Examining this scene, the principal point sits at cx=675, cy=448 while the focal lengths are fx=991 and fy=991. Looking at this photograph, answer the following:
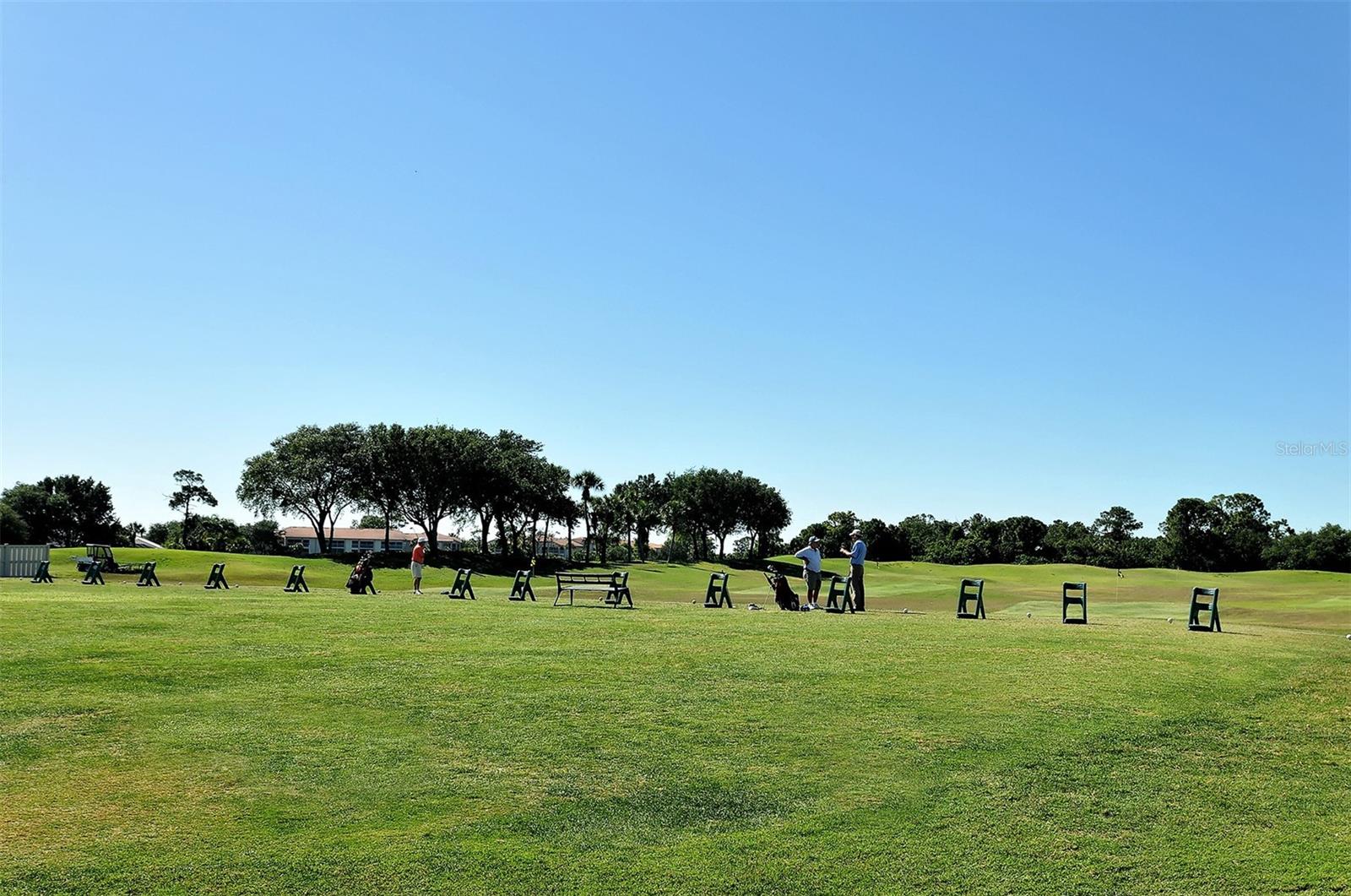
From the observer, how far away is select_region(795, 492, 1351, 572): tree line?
332ft

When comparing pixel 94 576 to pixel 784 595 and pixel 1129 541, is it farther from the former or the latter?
pixel 1129 541

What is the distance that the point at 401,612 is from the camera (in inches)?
969

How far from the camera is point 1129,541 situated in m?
123

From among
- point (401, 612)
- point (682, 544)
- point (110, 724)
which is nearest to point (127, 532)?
point (682, 544)

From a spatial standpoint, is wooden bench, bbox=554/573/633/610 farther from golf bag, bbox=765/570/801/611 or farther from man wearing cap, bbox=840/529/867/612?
man wearing cap, bbox=840/529/867/612

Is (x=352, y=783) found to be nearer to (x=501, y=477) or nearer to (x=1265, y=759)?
(x=1265, y=759)

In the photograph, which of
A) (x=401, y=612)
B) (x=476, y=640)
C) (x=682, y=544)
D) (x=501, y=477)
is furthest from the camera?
(x=682, y=544)

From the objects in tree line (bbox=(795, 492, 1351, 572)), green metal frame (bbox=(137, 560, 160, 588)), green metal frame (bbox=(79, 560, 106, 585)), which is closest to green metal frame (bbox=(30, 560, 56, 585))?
green metal frame (bbox=(79, 560, 106, 585))

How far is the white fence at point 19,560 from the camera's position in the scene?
5156 centimetres

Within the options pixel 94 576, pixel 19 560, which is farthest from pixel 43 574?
pixel 19 560

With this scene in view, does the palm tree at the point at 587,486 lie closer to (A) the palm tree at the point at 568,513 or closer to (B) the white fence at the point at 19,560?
(A) the palm tree at the point at 568,513

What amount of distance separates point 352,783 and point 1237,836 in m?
8.62

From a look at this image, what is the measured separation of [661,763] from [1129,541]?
125413mm

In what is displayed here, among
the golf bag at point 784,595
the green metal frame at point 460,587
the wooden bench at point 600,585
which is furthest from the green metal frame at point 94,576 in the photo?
the golf bag at point 784,595
